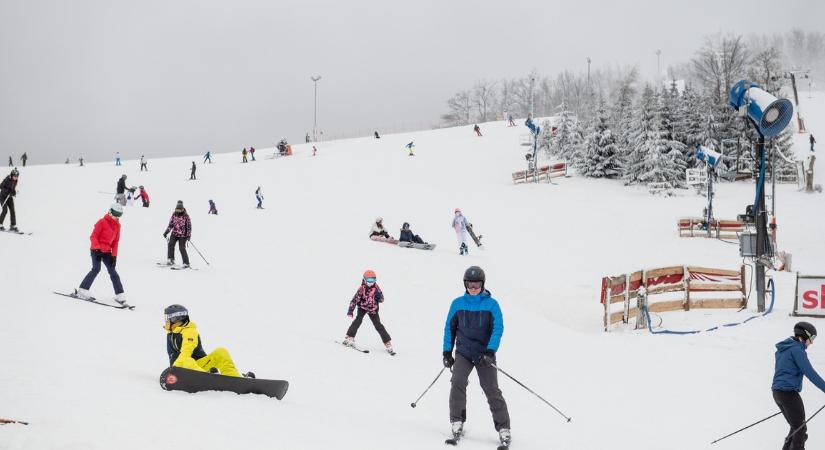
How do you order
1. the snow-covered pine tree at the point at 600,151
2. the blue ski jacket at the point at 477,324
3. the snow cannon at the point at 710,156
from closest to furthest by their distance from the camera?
the blue ski jacket at the point at 477,324, the snow cannon at the point at 710,156, the snow-covered pine tree at the point at 600,151

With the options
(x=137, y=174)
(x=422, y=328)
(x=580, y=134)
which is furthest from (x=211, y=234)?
(x=580, y=134)

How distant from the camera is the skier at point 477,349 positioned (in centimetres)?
572

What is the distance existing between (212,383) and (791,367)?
6.20m

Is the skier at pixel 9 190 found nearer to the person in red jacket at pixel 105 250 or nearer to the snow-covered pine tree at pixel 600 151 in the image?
the person in red jacket at pixel 105 250

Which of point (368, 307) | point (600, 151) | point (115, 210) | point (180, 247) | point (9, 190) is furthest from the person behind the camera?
point (600, 151)

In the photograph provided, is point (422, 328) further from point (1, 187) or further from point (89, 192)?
point (89, 192)

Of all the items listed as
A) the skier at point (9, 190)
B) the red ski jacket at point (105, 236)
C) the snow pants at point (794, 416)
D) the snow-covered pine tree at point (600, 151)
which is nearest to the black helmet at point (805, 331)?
the snow pants at point (794, 416)

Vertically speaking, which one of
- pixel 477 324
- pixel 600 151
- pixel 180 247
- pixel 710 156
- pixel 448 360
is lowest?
pixel 448 360

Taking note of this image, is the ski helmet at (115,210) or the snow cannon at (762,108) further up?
the snow cannon at (762,108)

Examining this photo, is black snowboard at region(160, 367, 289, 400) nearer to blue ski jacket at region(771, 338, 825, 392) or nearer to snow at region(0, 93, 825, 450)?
snow at region(0, 93, 825, 450)

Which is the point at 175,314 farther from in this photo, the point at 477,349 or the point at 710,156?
the point at 710,156

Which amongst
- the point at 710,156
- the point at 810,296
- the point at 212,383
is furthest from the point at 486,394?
the point at 710,156

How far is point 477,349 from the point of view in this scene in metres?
5.80

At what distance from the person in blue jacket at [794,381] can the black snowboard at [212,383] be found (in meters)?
5.46
